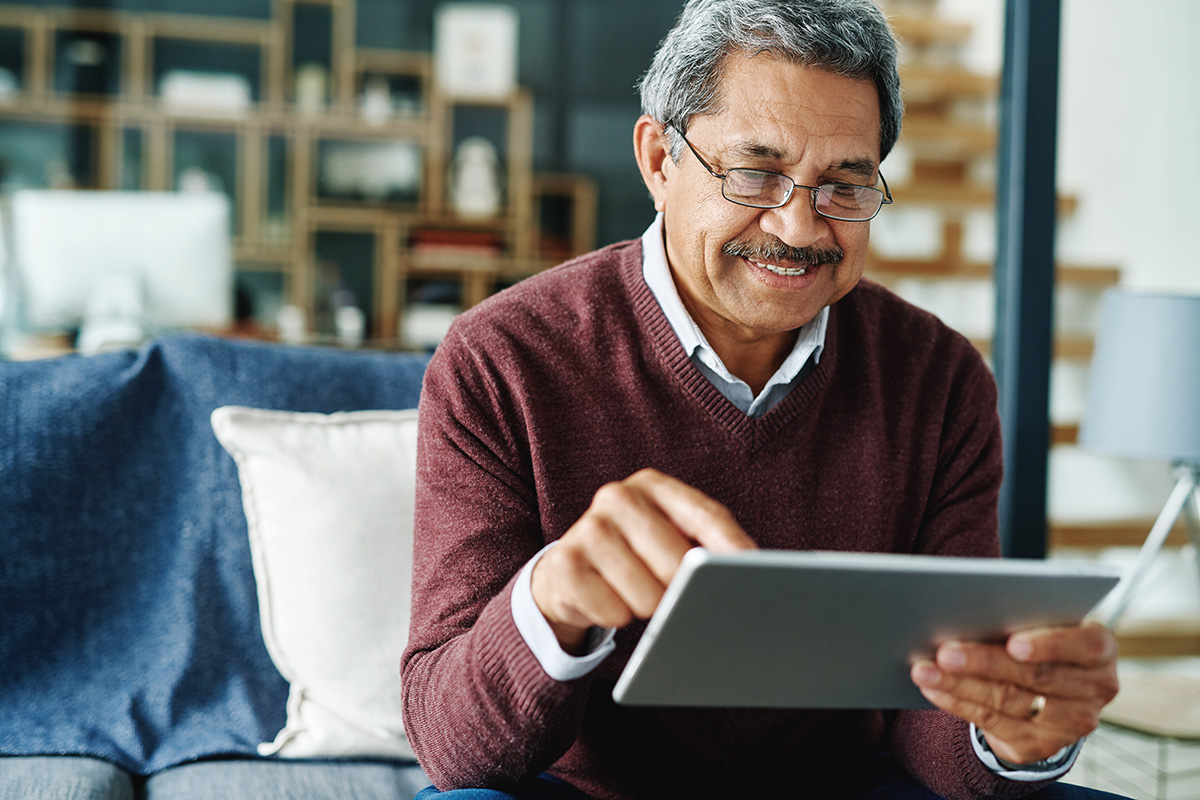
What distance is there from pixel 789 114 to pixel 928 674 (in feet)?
1.74

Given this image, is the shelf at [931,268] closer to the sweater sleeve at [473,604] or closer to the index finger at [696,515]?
the sweater sleeve at [473,604]

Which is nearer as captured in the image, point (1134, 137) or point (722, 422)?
point (722, 422)

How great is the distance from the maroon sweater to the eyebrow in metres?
0.21

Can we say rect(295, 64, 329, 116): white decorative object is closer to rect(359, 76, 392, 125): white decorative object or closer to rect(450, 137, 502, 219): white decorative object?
rect(359, 76, 392, 125): white decorative object

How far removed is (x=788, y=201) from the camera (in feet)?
3.41

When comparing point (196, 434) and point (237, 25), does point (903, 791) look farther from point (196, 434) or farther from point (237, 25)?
point (237, 25)

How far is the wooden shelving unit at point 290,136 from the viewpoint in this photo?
5.03 meters

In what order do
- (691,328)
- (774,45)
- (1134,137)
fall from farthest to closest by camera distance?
(1134,137)
(691,328)
(774,45)

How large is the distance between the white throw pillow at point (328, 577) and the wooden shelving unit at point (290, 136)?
382cm

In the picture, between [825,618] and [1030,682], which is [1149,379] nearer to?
[1030,682]

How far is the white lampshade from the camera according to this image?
73.7 inches

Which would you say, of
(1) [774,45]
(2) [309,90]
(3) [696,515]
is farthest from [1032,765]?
(2) [309,90]

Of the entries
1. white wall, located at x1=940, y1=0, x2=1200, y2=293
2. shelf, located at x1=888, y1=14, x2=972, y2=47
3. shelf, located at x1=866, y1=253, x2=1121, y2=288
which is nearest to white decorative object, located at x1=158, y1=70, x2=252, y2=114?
shelf, located at x1=888, y1=14, x2=972, y2=47

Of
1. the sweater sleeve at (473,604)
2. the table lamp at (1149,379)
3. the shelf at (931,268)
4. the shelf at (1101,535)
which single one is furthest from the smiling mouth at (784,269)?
the shelf at (931,268)
